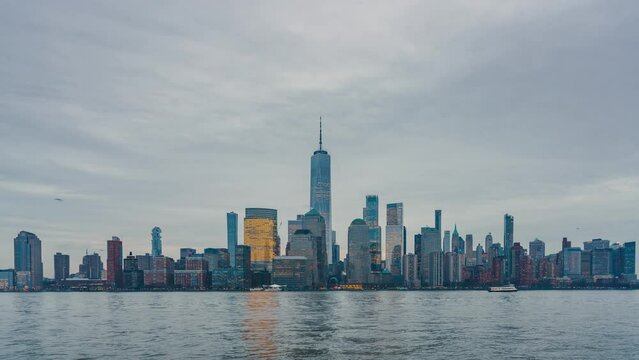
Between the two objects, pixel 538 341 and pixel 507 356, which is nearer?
pixel 507 356

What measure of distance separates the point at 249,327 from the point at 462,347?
2108 inches

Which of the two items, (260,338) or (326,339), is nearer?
(326,339)

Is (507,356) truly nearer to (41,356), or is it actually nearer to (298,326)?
(298,326)

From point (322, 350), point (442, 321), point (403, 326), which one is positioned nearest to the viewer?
point (322, 350)

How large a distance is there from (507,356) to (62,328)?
100780mm

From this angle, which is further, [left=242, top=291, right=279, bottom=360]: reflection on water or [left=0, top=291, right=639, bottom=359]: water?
[left=0, top=291, right=639, bottom=359]: water

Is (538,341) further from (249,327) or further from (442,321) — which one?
(249,327)

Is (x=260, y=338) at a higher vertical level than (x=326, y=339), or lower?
lower

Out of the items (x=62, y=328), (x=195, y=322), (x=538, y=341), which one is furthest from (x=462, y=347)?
(x=62, y=328)

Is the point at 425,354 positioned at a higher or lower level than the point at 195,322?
higher

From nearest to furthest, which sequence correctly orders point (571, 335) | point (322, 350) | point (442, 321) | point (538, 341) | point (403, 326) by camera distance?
point (322, 350), point (538, 341), point (571, 335), point (403, 326), point (442, 321)

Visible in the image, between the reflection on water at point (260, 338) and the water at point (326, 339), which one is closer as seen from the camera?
the reflection on water at point (260, 338)

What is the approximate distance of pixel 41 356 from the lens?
81.6 meters

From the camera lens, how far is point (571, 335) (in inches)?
4149
